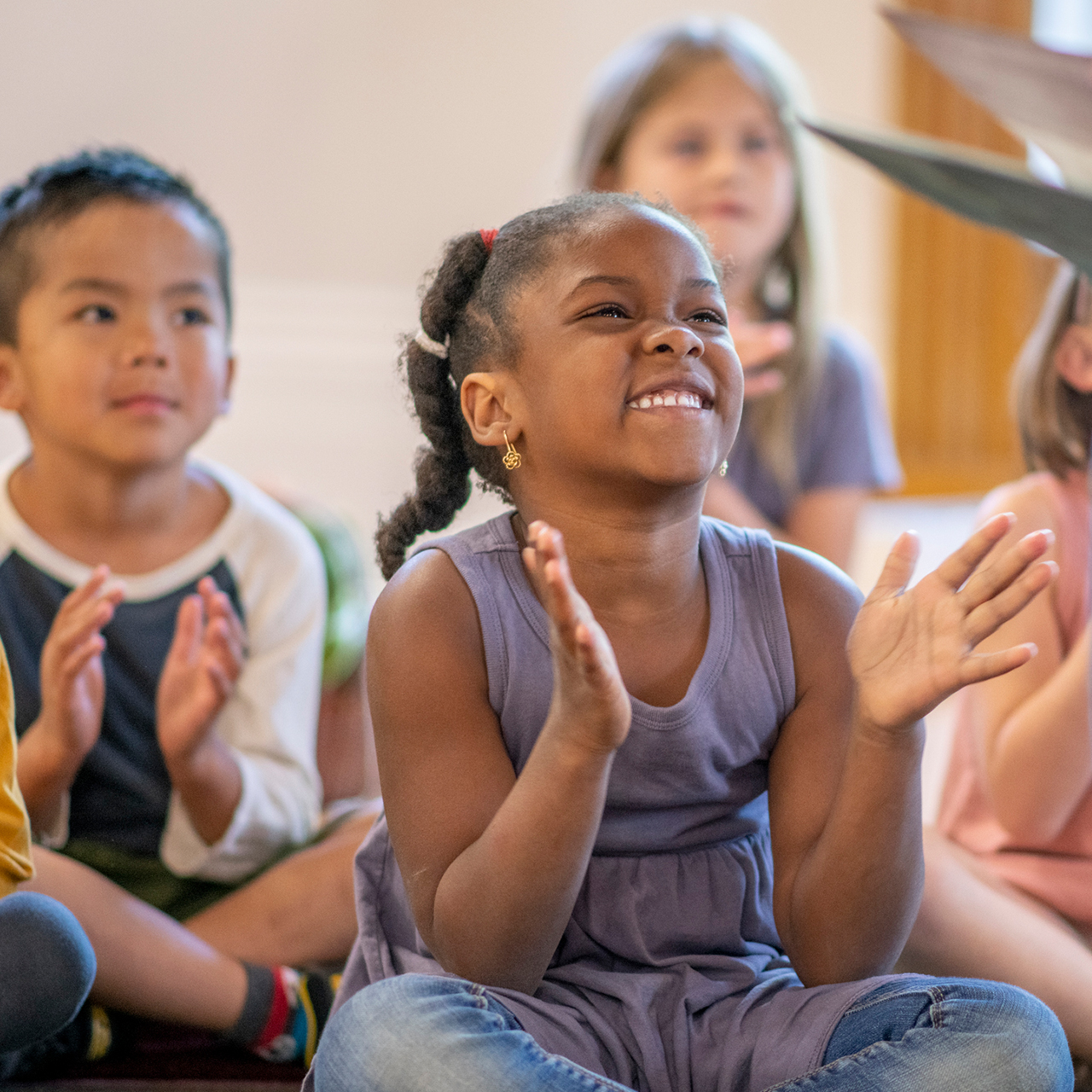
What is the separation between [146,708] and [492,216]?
1.69m

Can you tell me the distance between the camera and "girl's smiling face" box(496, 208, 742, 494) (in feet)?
2.51

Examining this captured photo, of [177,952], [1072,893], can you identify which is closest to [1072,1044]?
[1072,893]

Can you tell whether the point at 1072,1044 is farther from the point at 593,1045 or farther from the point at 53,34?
the point at 53,34

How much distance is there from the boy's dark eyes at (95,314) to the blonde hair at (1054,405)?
770 millimetres

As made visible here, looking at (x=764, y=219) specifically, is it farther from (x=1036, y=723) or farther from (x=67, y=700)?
(x=67, y=700)

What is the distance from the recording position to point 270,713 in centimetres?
112

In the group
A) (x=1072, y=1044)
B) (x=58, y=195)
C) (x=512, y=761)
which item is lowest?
(x=1072, y=1044)

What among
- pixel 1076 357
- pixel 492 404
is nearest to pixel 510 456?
pixel 492 404

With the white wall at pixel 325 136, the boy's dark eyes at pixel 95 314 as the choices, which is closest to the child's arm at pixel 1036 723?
the boy's dark eyes at pixel 95 314

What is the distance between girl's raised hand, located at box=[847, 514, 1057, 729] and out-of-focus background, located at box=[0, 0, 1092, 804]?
1.61 m

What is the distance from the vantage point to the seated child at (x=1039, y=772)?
98 cm

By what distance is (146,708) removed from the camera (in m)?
1.11

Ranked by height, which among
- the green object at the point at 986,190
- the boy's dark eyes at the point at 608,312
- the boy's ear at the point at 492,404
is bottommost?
the boy's ear at the point at 492,404

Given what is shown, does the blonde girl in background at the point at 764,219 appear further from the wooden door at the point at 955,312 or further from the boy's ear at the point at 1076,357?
the wooden door at the point at 955,312
